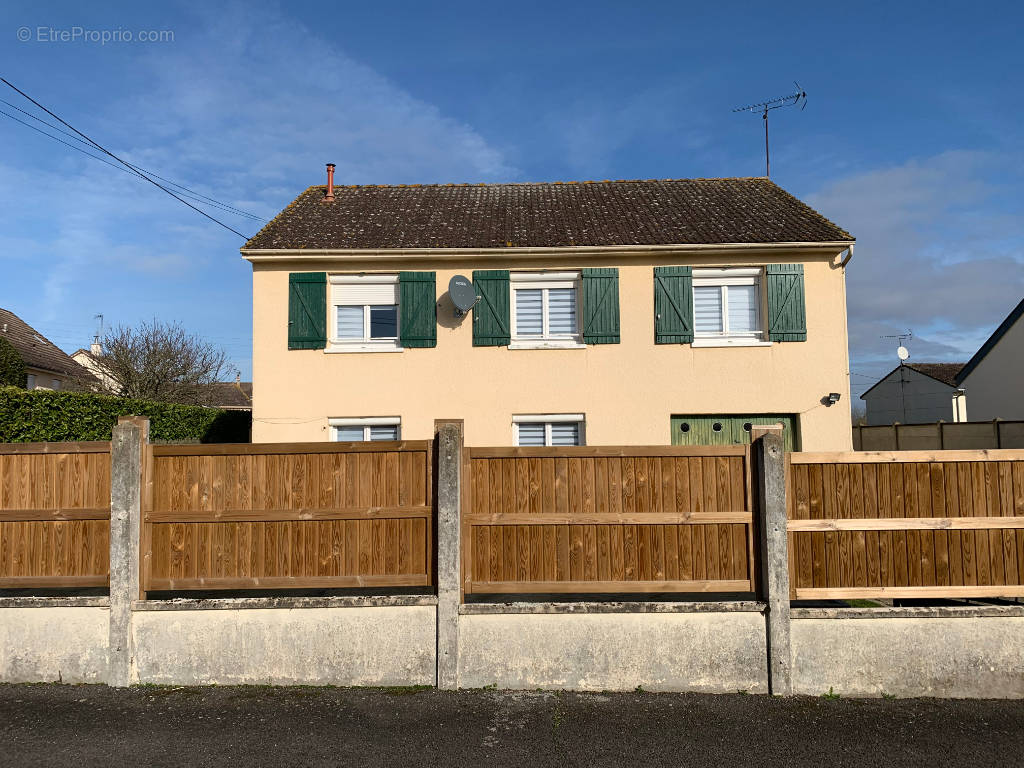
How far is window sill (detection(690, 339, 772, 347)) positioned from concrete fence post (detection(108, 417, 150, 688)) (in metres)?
8.59

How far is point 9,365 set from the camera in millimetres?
20719

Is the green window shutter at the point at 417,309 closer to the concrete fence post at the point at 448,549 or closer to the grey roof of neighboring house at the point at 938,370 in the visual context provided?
the concrete fence post at the point at 448,549

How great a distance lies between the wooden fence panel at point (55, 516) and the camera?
4953 millimetres

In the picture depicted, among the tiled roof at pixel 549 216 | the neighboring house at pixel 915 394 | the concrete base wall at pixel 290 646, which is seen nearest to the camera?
the concrete base wall at pixel 290 646

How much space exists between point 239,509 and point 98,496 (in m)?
1.10

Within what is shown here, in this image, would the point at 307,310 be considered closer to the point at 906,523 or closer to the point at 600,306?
the point at 600,306

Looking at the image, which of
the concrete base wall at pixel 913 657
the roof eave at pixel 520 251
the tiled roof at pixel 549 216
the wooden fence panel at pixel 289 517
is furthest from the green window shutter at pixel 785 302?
the wooden fence panel at pixel 289 517

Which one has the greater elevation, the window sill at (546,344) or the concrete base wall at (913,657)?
the window sill at (546,344)

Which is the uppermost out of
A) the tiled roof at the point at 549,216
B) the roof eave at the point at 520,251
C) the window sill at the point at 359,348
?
the tiled roof at the point at 549,216

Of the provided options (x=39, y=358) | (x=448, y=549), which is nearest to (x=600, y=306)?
(x=448, y=549)

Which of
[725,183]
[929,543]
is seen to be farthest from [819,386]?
[929,543]

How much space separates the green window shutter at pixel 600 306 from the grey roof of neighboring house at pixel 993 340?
51.9 ft

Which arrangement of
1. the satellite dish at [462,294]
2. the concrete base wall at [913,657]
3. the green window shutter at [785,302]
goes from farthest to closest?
1. the green window shutter at [785,302]
2. the satellite dish at [462,294]
3. the concrete base wall at [913,657]

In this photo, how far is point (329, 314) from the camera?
11.2m
